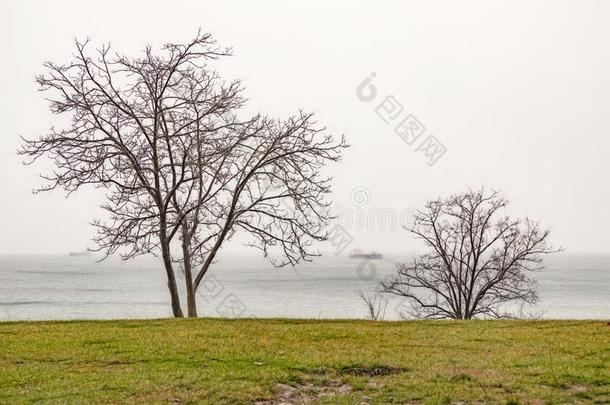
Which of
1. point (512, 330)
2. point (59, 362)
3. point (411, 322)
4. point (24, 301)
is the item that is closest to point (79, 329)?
point (59, 362)

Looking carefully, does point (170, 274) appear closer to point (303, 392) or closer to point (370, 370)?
point (370, 370)

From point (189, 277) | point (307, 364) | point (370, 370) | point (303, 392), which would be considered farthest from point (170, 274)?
point (303, 392)

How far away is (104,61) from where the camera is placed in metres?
21.5

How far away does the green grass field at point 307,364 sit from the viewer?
380 inches

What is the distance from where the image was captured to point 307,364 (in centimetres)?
1172

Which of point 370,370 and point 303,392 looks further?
point 370,370

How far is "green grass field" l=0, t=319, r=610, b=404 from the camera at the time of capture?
380 inches

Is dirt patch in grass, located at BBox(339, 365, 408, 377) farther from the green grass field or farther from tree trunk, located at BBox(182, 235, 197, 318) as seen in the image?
tree trunk, located at BBox(182, 235, 197, 318)

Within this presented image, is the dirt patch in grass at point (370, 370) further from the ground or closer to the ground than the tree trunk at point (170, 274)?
closer to the ground

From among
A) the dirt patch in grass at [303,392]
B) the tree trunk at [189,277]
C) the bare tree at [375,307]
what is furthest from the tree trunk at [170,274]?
the dirt patch in grass at [303,392]

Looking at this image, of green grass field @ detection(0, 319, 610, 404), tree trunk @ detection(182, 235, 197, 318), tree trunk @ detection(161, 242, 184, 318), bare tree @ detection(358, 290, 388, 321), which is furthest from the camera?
bare tree @ detection(358, 290, 388, 321)

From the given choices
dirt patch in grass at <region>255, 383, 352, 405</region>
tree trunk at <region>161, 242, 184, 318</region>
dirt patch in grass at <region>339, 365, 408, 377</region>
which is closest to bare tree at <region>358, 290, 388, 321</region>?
tree trunk at <region>161, 242, 184, 318</region>

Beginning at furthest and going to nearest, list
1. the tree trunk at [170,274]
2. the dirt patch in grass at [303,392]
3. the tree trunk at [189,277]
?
the tree trunk at [189,277] → the tree trunk at [170,274] → the dirt patch in grass at [303,392]

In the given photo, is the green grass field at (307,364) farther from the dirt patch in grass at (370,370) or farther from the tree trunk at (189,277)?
the tree trunk at (189,277)
